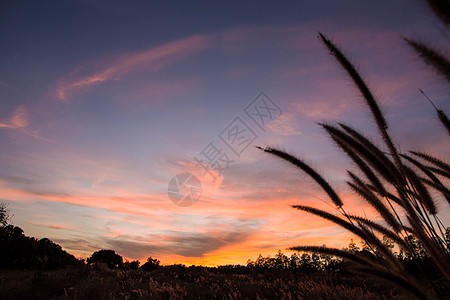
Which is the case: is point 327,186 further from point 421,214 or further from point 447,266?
point 447,266

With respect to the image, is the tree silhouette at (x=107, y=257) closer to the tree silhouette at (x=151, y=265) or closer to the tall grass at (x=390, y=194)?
the tree silhouette at (x=151, y=265)

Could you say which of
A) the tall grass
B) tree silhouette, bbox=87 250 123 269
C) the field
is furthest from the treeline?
the tall grass

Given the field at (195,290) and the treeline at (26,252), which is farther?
the treeline at (26,252)

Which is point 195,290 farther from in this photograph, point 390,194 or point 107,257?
point 107,257

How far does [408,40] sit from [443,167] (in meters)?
2.46

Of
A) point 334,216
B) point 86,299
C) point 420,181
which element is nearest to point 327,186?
point 334,216

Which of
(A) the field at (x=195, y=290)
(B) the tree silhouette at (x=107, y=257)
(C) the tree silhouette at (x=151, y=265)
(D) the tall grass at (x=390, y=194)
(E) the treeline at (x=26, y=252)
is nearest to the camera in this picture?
(D) the tall grass at (x=390, y=194)

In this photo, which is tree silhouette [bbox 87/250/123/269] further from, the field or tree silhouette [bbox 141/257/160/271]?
the field

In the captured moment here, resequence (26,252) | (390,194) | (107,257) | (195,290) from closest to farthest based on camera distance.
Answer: (390,194), (195,290), (26,252), (107,257)

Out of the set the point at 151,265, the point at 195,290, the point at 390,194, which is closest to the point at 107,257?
the point at 151,265

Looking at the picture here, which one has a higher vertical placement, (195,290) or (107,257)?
(107,257)

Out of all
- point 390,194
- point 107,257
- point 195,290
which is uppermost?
point 107,257

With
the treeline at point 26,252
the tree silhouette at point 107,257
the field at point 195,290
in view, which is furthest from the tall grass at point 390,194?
the tree silhouette at point 107,257

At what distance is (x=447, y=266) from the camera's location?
188 cm
